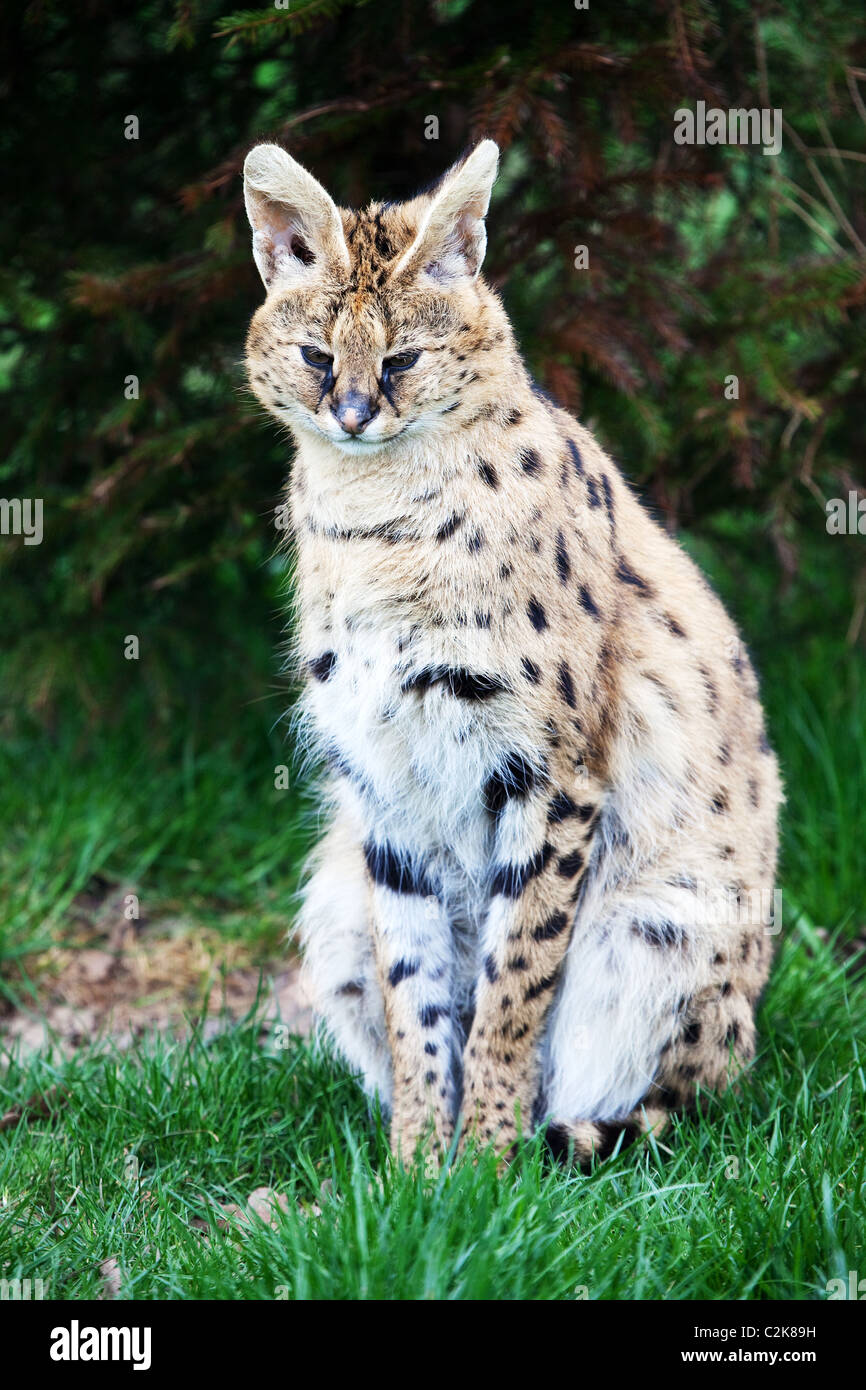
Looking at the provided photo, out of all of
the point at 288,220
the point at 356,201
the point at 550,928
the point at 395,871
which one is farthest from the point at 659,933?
the point at 356,201

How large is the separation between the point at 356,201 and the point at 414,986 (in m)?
2.76

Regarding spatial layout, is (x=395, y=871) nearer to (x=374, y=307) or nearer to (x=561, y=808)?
(x=561, y=808)

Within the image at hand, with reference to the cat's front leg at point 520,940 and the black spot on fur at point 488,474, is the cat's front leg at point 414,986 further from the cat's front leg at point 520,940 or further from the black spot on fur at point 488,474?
the black spot on fur at point 488,474

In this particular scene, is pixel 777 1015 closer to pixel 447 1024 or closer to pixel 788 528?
pixel 447 1024

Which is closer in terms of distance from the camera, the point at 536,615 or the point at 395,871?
the point at 536,615

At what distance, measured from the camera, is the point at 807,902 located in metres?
5.37

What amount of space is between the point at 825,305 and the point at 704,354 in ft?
1.71

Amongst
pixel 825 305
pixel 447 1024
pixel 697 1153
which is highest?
pixel 825 305

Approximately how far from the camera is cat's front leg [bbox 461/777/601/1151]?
11.9 feet

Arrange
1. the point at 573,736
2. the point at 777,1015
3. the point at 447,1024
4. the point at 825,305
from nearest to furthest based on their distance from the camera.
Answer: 1. the point at 573,736
2. the point at 447,1024
3. the point at 777,1015
4. the point at 825,305

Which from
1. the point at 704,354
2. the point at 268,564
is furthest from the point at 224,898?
the point at 704,354

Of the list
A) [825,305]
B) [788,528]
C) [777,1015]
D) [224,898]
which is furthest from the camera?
[224,898]

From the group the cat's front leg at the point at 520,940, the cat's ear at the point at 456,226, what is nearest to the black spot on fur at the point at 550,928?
the cat's front leg at the point at 520,940

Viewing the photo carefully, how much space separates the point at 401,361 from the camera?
3.42m
